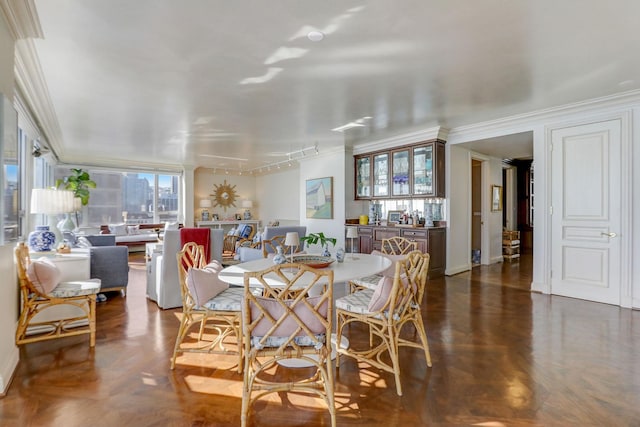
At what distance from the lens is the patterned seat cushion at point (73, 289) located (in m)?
2.81


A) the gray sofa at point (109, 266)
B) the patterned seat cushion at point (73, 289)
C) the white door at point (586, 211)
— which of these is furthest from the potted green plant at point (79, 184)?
the white door at point (586, 211)

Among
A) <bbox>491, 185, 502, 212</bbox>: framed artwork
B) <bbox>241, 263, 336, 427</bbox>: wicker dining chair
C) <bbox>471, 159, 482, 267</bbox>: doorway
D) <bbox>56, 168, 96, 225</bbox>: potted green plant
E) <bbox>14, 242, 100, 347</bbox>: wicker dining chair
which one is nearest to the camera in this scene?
Result: <bbox>241, 263, 336, 427</bbox>: wicker dining chair

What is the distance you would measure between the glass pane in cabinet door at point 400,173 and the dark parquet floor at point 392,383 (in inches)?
114

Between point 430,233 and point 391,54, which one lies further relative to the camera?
point 430,233

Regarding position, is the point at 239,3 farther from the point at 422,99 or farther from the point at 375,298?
the point at 422,99

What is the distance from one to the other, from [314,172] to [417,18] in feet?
17.6

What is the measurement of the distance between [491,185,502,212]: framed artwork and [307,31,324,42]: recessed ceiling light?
5736 millimetres

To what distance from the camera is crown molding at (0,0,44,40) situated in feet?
7.04

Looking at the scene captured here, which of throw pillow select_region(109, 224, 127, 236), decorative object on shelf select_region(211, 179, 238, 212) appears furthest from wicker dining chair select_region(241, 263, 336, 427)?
decorative object on shelf select_region(211, 179, 238, 212)

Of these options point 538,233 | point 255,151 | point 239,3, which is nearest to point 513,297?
point 538,233

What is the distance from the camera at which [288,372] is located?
2357mm

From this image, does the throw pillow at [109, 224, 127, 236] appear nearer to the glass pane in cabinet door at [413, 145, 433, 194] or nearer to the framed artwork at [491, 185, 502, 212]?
the glass pane in cabinet door at [413, 145, 433, 194]

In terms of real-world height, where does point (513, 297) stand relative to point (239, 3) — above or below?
below

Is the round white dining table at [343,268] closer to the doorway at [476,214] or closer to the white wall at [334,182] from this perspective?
the white wall at [334,182]
